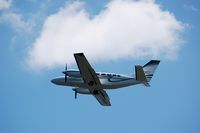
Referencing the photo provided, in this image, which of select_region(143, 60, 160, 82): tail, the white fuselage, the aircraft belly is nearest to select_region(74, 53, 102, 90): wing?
the white fuselage

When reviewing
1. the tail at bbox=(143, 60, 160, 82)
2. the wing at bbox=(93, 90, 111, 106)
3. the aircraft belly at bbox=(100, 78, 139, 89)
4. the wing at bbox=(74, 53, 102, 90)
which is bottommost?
the wing at bbox=(93, 90, 111, 106)

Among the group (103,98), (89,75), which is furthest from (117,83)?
(103,98)

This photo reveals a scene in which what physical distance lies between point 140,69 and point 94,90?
10585 millimetres

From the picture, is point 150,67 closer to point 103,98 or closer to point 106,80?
point 103,98

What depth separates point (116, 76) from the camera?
219ft

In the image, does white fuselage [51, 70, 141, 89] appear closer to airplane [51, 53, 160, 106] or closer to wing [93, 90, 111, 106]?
airplane [51, 53, 160, 106]

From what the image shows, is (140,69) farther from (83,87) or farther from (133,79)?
(83,87)

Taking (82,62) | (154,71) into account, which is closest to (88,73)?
(82,62)

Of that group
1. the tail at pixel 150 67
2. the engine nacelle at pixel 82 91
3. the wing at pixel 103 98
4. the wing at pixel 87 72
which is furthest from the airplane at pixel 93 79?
the tail at pixel 150 67

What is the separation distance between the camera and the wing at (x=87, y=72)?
61650mm

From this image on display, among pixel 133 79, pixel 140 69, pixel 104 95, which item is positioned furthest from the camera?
pixel 104 95

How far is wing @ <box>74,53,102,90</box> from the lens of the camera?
202 feet

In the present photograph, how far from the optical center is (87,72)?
211ft

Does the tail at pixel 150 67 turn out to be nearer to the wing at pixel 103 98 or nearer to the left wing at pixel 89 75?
the wing at pixel 103 98
